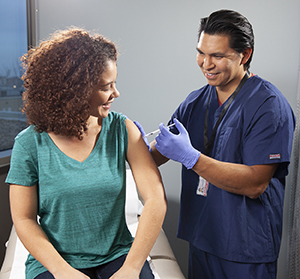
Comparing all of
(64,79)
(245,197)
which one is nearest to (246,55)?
(245,197)

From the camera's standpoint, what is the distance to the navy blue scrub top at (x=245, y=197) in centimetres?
133

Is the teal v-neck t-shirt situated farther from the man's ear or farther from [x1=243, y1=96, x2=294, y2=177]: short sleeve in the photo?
the man's ear

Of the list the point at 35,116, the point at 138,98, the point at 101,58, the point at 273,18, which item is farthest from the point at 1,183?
the point at 273,18

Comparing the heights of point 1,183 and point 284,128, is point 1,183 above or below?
below

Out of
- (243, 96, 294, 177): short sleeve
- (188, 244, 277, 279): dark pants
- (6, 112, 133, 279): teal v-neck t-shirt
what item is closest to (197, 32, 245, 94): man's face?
(243, 96, 294, 177): short sleeve

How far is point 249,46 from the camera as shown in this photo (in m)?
1.41

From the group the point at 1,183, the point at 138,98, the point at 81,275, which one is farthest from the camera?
the point at 138,98

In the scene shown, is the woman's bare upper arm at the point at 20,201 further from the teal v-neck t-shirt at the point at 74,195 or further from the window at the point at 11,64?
the window at the point at 11,64

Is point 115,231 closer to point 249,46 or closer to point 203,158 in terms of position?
point 203,158

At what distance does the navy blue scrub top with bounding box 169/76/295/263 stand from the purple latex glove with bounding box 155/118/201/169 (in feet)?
0.55

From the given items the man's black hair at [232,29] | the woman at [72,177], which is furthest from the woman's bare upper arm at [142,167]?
the man's black hair at [232,29]

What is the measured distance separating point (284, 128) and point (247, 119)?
0.16 m

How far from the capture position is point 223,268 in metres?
1.45

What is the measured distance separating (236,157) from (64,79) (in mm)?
809
